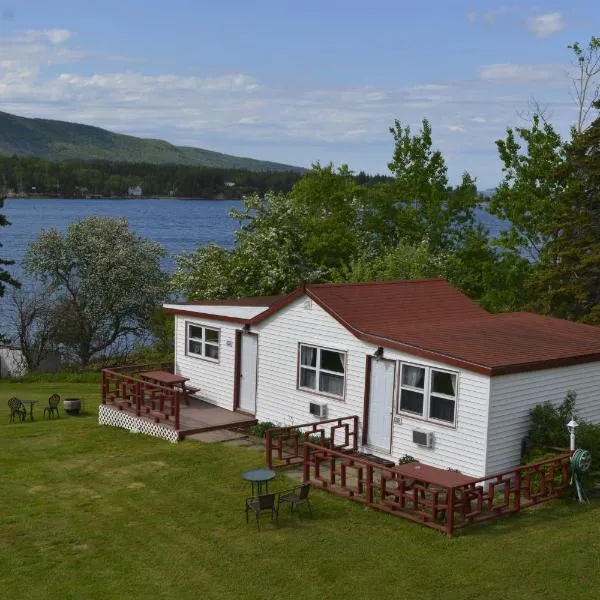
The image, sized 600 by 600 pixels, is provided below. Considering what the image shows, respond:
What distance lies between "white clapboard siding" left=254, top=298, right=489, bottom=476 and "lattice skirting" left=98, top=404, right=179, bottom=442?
2.52 metres

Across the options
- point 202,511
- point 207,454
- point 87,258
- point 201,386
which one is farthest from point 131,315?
point 202,511

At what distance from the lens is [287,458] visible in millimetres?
17672

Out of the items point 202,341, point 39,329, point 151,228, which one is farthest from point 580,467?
point 151,228

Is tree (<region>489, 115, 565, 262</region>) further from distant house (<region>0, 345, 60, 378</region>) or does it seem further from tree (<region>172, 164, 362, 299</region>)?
distant house (<region>0, 345, 60, 378</region>)

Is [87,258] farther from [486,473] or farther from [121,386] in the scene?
[486,473]

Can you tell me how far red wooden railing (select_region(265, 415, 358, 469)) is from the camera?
1775 cm

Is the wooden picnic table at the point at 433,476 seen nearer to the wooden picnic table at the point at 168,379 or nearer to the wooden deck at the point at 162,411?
the wooden deck at the point at 162,411

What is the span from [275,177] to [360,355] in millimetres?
168987

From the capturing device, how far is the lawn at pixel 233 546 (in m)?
11.8

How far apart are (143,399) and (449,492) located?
414 inches

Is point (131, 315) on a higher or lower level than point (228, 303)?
lower

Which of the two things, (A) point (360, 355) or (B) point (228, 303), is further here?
(B) point (228, 303)

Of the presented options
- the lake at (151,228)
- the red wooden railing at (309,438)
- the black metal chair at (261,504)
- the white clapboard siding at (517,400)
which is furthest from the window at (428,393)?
the lake at (151,228)

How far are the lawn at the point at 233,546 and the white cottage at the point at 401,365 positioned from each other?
2307 millimetres
